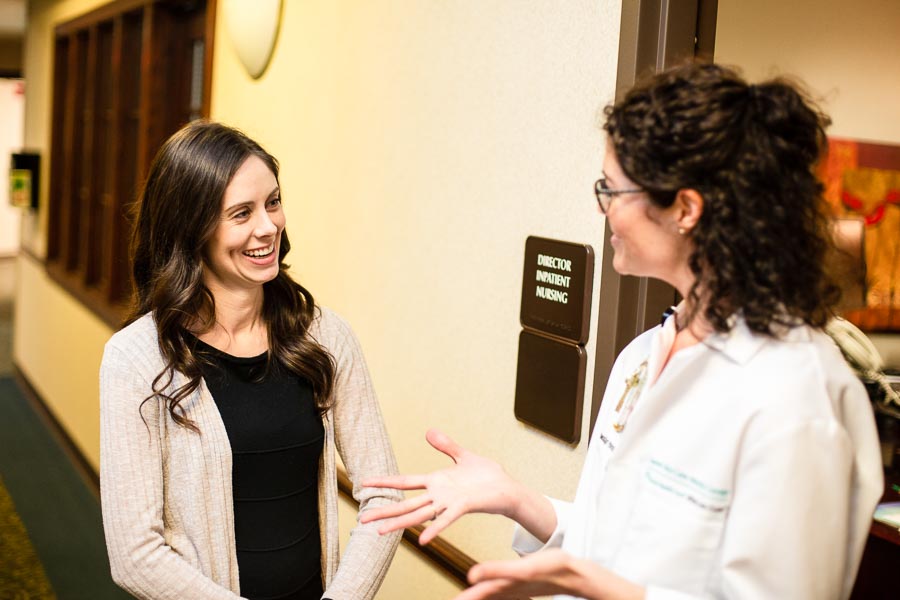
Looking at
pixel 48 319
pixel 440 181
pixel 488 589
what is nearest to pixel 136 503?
pixel 488 589

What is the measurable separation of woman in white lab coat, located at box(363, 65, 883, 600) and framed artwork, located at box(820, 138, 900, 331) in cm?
277

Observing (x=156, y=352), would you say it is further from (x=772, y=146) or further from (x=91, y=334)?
(x=91, y=334)

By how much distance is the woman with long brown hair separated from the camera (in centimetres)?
157

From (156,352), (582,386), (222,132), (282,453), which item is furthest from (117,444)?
(582,386)

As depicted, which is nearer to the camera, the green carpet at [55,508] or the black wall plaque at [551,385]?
the black wall plaque at [551,385]

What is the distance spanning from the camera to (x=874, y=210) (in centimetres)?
374

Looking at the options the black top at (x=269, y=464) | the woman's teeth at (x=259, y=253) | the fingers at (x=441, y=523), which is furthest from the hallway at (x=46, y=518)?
the fingers at (x=441, y=523)

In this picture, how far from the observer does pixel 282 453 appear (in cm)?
170

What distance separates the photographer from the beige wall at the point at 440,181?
6.42 ft

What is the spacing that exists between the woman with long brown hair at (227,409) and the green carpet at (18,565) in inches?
99.9

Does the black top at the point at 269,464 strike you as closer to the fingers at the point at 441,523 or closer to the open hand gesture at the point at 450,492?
the open hand gesture at the point at 450,492

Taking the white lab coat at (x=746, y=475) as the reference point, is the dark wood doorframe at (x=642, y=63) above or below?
above

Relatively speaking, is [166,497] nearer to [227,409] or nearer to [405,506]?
[227,409]

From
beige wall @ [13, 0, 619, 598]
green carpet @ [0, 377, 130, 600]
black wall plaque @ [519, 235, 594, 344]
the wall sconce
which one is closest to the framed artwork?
beige wall @ [13, 0, 619, 598]
